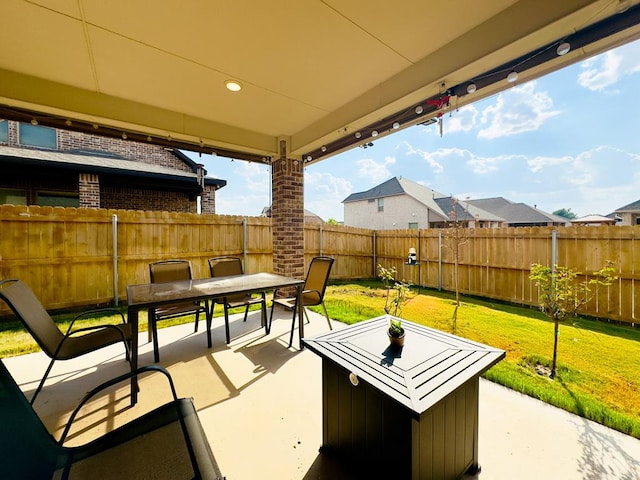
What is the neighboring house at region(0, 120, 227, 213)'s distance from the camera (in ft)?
20.2

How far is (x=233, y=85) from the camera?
2971 millimetres

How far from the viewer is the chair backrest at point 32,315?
6.28 feet

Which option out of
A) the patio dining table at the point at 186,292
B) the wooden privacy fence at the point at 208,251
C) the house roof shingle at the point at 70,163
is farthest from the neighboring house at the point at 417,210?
the patio dining table at the point at 186,292

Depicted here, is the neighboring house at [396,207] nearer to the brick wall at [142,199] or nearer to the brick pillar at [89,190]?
the brick wall at [142,199]

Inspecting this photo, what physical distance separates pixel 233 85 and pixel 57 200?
7.07 meters

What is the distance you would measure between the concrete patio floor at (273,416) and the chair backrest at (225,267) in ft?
4.00

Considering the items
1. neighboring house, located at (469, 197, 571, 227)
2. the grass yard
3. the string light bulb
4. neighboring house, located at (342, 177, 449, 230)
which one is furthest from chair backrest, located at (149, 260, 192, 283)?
neighboring house, located at (469, 197, 571, 227)

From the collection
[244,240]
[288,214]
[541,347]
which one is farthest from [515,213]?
[288,214]

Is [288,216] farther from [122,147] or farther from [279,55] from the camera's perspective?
[122,147]

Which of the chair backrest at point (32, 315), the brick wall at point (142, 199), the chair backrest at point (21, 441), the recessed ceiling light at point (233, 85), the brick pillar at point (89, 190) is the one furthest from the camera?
the brick wall at point (142, 199)

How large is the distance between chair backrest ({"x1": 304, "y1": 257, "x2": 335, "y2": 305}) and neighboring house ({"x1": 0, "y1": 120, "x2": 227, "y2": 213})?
4.19 m

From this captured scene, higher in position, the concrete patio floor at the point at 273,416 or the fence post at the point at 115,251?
the fence post at the point at 115,251

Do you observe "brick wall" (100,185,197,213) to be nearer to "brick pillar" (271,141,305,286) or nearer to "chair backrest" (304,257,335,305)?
"brick pillar" (271,141,305,286)

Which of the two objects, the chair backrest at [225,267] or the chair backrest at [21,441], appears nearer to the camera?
the chair backrest at [21,441]
